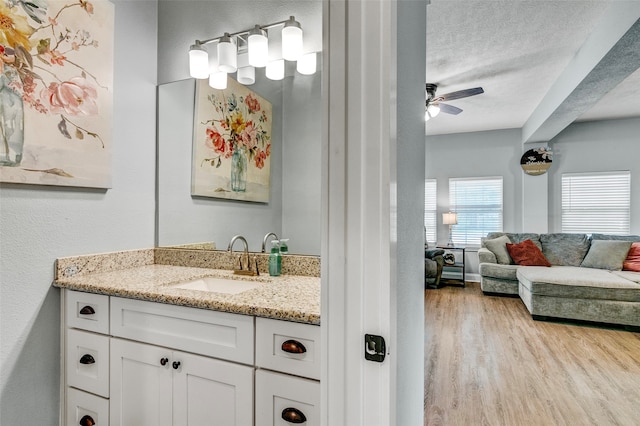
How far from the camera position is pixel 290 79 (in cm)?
190

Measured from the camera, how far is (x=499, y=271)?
4.80 m

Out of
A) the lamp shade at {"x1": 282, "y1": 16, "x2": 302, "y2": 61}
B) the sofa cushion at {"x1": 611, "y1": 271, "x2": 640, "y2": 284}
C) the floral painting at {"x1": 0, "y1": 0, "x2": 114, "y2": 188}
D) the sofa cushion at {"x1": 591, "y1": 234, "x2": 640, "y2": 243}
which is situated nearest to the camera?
the floral painting at {"x1": 0, "y1": 0, "x2": 114, "y2": 188}

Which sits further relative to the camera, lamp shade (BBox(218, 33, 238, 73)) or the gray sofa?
the gray sofa

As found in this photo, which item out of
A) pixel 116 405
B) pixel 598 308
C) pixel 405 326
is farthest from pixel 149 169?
pixel 598 308

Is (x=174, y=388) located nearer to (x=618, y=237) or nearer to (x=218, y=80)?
(x=218, y=80)

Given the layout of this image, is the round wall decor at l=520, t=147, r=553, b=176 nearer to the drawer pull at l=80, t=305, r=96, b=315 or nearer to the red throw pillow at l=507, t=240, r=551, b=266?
the red throw pillow at l=507, t=240, r=551, b=266

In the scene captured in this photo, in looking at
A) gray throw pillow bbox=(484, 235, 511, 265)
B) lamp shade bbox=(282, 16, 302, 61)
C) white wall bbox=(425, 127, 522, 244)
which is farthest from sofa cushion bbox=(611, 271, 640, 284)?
lamp shade bbox=(282, 16, 302, 61)

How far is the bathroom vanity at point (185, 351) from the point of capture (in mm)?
1111

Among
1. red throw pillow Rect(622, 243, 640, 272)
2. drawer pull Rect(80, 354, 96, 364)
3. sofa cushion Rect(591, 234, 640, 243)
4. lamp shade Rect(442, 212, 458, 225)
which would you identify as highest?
lamp shade Rect(442, 212, 458, 225)

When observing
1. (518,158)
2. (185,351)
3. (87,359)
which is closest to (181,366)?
(185,351)

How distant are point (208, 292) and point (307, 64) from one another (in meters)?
1.25

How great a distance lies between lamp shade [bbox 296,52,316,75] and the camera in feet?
5.98

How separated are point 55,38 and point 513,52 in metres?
3.41

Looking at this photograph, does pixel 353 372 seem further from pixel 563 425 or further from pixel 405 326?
pixel 563 425
